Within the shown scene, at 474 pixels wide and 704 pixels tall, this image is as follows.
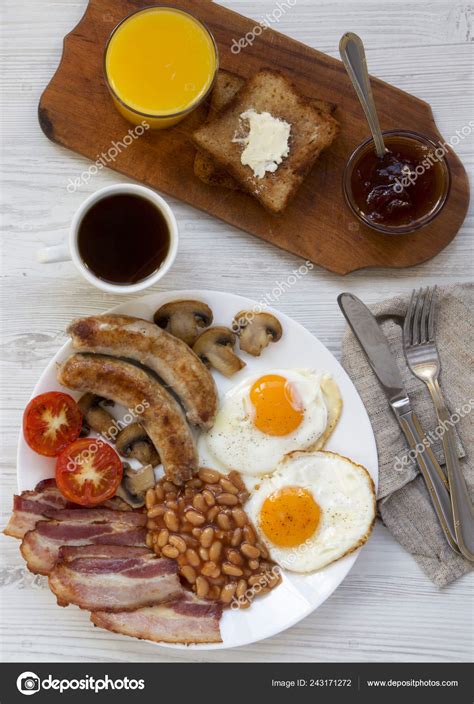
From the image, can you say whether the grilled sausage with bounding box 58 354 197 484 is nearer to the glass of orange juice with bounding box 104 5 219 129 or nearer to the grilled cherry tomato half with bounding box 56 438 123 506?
the grilled cherry tomato half with bounding box 56 438 123 506

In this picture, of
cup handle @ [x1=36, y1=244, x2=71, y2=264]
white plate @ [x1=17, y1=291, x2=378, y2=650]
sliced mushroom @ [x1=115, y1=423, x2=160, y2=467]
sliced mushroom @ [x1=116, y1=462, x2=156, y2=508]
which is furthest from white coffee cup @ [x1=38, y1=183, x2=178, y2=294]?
sliced mushroom @ [x1=116, y1=462, x2=156, y2=508]

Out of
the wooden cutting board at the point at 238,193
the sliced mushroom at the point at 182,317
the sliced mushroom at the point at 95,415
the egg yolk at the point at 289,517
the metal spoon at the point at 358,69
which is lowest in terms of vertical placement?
the egg yolk at the point at 289,517

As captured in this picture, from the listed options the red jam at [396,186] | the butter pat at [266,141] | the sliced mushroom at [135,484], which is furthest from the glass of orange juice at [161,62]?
the sliced mushroom at [135,484]

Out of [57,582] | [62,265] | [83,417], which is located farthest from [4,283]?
[57,582]

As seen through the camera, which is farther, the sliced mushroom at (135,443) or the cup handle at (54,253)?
the sliced mushroom at (135,443)

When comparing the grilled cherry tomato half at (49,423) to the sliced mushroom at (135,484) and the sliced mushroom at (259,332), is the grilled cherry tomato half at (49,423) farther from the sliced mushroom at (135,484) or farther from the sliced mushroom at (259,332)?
the sliced mushroom at (259,332)

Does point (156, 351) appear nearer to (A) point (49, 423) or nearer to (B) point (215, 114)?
(A) point (49, 423)

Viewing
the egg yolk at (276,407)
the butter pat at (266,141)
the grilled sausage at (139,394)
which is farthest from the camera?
the butter pat at (266,141)
